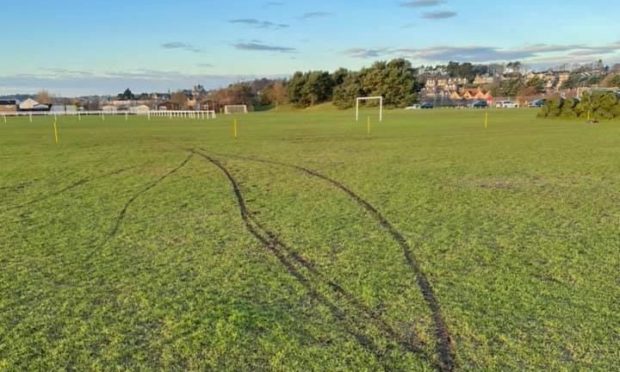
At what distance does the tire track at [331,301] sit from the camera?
400 centimetres

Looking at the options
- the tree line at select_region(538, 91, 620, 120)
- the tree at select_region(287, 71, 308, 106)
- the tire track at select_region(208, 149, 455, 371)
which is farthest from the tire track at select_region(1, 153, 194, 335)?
the tree at select_region(287, 71, 308, 106)

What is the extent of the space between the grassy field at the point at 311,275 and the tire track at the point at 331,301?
0.02 m

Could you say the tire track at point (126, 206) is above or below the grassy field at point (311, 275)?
above

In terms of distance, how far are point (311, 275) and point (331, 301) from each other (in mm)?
747

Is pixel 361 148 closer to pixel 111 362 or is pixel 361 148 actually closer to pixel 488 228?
pixel 488 228

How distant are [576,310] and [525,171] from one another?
9.88m

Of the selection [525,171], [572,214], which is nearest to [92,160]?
[525,171]

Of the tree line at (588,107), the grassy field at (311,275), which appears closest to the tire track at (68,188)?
the grassy field at (311,275)

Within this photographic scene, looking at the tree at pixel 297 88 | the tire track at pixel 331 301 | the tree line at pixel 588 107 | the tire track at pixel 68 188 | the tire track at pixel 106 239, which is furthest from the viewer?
the tree at pixel 297 88

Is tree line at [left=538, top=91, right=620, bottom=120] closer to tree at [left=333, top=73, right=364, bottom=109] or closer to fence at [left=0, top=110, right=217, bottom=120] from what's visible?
fence at [left=0, top=110, right=217, bottom=120]

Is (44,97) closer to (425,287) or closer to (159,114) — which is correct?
(159,114)

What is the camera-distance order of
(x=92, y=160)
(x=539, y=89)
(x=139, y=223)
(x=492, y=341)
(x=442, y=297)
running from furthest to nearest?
(x=539, y=89)
(x=92, y=160)
(x=139, y=223)
(x=442, y=297)
(x=492, y=341)

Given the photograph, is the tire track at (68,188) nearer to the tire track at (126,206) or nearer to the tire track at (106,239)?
the tire track at (126,206)

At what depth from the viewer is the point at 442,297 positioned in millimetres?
4887
